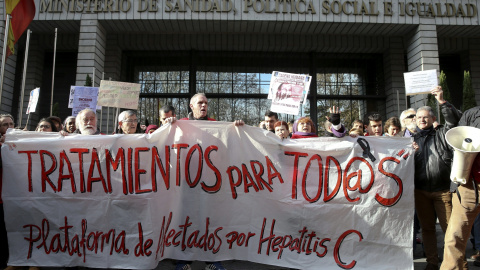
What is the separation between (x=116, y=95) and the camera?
21.7ft

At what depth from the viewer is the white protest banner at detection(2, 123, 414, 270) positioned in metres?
3.47

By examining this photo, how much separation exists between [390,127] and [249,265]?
8.09ft

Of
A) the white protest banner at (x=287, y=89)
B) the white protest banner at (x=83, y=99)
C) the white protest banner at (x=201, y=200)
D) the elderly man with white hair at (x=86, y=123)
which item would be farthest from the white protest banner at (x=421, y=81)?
the white protest banner at (x=83, y=99)

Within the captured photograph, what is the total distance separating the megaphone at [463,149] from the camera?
299cm

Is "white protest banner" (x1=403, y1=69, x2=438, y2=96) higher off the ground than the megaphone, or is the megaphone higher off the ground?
"white protest banner" (x1=403, y1=69, x2=438, y2=96)

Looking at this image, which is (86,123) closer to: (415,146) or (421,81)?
(415,146)

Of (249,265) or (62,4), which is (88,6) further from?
(249,265)

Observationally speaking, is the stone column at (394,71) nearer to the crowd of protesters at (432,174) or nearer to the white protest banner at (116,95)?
the crowd of protesters at (432,174)

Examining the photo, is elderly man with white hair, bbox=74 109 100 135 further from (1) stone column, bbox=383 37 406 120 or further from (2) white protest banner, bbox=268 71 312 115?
(1) stone column, bbox=383 37 406 120

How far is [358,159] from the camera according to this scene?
3.66 meters

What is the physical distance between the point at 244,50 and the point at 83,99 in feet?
22.9

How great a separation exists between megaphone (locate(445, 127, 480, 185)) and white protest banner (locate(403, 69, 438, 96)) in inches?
158

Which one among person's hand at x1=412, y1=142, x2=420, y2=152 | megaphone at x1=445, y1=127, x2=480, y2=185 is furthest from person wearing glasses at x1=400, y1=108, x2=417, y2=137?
megaphone at x1=445, y1=127, x2=480, y2=185

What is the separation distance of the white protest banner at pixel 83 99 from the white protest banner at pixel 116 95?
4.92ft
